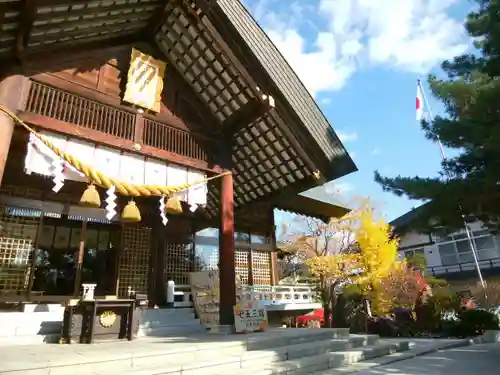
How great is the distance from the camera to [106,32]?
7.70m

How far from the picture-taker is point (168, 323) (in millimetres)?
8430

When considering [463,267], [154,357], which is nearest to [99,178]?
[154,357]

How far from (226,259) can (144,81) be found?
4742 millimetres

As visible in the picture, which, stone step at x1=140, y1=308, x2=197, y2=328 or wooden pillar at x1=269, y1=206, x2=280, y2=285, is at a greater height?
wooden pillar at x1=269, y1=206, x2=280, y2=285

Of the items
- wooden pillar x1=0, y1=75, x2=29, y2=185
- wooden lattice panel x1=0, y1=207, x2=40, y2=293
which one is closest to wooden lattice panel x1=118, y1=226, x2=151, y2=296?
wooden lattice panel x1=0, y1=207, x2=40, y2=293

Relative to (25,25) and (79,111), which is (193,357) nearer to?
(79,111)

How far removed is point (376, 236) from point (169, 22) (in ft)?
45.3

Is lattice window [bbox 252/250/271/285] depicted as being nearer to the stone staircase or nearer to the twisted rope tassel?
the stone staircase

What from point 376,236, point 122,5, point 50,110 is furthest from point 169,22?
point 376,236

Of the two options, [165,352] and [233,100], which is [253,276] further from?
[165,352]

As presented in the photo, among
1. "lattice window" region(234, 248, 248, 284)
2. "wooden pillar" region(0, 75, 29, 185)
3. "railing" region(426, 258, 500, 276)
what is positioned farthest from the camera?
"railing" region(426, 258, 500, 276)

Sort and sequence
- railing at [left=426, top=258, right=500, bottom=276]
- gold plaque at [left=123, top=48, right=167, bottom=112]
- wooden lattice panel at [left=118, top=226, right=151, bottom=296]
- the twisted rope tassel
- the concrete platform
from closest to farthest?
the concrete platform → the twisted rope tassel → gold plaque at [left=123, top=48, right=167, bottom=112] → wooden lattice panel at [left=118, top=226, right=151, bottom=296] → railing at [left=426, top=258, right=500, bottom=276]

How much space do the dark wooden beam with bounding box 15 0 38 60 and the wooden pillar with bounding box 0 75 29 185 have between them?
18.1 inches

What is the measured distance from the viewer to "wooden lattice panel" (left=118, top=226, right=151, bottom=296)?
9750 millimetres
